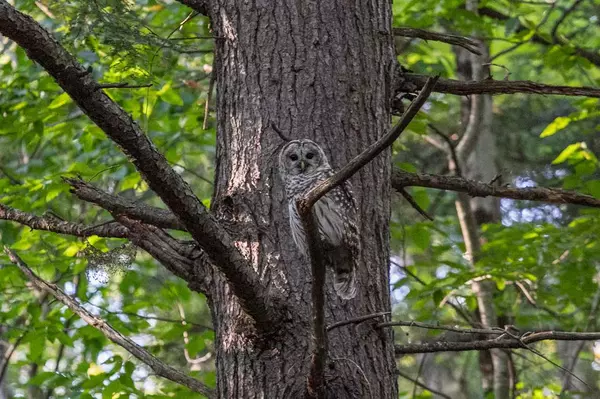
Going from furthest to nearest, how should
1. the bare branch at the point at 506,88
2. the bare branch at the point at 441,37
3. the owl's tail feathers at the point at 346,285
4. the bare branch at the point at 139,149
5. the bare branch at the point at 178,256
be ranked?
the bare branch at the point at 441,37
the bare branch at the point at 506,88
the bare branch at the point at 178,256
the owl's tail feathers at the point at 346,285
the bare branch at the point at 139,149

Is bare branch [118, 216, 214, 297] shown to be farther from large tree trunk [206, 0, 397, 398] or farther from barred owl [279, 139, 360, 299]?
barred owl [279, 139, 360, 299]

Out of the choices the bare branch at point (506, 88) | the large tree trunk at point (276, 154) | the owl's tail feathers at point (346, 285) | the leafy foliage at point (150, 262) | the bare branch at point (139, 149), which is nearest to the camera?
the bare branch at point (139, 149)

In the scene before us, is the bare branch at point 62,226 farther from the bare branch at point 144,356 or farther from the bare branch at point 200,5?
the bare branch at point 200,5

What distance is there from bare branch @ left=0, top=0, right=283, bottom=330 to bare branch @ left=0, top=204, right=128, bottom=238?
0.77 meters

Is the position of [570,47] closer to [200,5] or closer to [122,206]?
[200,5]

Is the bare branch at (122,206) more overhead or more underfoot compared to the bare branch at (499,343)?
more overhead

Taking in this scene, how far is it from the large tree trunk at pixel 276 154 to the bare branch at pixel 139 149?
0.22 metres

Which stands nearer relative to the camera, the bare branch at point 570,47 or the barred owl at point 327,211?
the barred owl at point 327,211

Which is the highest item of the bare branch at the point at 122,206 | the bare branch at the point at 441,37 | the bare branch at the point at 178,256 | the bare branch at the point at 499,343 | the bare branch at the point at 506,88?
the bare branch at the point at 441,37

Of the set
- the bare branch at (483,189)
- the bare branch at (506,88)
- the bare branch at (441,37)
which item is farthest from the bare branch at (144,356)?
the bare branch at (441,37)

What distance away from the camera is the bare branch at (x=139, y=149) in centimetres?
210

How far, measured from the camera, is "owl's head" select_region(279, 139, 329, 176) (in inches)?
121

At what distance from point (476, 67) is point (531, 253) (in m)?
2.68

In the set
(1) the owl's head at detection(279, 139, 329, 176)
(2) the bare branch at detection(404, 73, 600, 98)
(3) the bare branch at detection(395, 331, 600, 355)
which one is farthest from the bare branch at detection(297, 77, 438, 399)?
(2) the bare branch at detection(404, 73, 600, 98)
